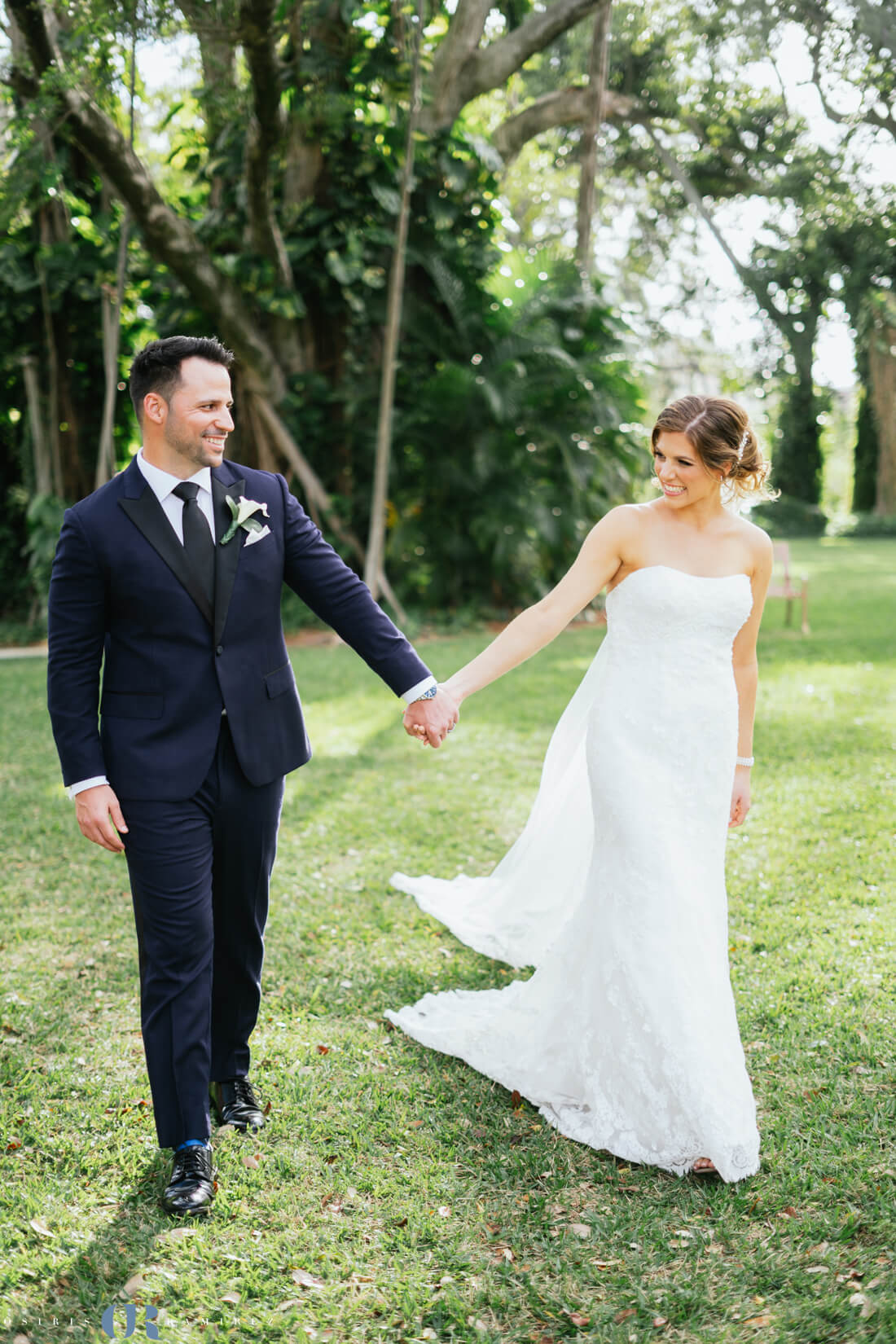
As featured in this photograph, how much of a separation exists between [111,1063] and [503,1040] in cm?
136

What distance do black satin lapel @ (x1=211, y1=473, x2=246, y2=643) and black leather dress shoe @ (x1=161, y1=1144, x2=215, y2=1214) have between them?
1415 mm

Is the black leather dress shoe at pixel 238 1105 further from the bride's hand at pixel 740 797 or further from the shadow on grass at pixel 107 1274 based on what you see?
the bride's hand at pixel 740 797

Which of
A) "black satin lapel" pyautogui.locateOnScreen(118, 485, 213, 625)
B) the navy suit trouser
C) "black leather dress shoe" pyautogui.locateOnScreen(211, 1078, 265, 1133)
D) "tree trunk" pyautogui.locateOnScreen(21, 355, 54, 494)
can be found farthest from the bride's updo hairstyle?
"tree trunk" pyautogui.locateOnScreen(21, 355, 54, 494)

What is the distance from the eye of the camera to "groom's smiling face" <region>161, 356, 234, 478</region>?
285cm

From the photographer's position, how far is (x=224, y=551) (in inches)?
116

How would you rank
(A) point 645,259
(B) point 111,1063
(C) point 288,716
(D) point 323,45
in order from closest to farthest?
(C) point 288,716
(B) point 111,1063
(D) point 323,45
(A) point 645,259

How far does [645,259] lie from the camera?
23.9m

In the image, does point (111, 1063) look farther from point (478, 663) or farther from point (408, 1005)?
point (478, 663)

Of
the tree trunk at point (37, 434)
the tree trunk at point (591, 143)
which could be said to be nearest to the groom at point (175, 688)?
the tree trunk at point (37, 434)

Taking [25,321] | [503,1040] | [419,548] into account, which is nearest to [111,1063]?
[503,1040]

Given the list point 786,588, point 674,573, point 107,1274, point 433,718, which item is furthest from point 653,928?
point 786,588

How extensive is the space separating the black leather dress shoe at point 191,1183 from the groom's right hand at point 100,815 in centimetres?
89

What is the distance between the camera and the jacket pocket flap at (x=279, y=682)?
3059mm

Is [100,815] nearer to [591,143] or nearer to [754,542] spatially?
[754,542]
